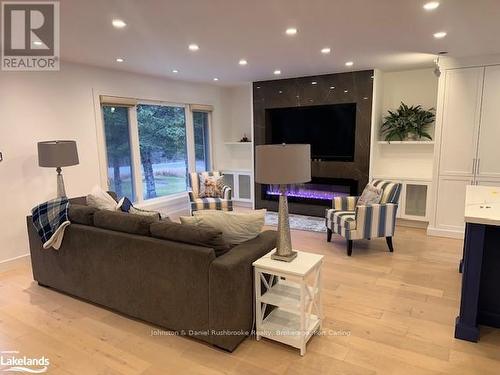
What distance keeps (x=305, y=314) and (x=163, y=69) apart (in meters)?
4.23

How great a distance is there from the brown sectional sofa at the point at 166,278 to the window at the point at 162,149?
2.98 m

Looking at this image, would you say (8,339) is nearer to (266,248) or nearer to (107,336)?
(107,336)

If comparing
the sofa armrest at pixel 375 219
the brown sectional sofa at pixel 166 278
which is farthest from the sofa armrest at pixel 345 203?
the brown sectional sofa at pixel 166 278

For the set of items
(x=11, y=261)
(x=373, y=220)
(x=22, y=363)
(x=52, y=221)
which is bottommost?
(x=22, y=363)

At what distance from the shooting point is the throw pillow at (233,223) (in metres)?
2.61

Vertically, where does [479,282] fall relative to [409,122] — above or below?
below

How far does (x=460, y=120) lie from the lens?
4594mm

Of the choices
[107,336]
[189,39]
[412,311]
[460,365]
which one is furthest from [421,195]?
[107,336]

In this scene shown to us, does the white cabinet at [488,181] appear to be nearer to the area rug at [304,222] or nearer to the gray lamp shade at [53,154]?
the area rug at [304,222]

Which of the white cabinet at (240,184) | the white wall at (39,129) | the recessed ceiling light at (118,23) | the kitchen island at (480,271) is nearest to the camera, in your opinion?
the kitchen island at (480,271)

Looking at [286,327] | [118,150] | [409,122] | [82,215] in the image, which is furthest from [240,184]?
[286,327]

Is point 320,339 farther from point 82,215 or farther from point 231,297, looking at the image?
point 82,215

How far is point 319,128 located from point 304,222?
181 centimetres

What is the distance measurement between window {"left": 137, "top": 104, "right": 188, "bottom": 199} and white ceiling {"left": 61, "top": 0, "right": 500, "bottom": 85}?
3.89ft
